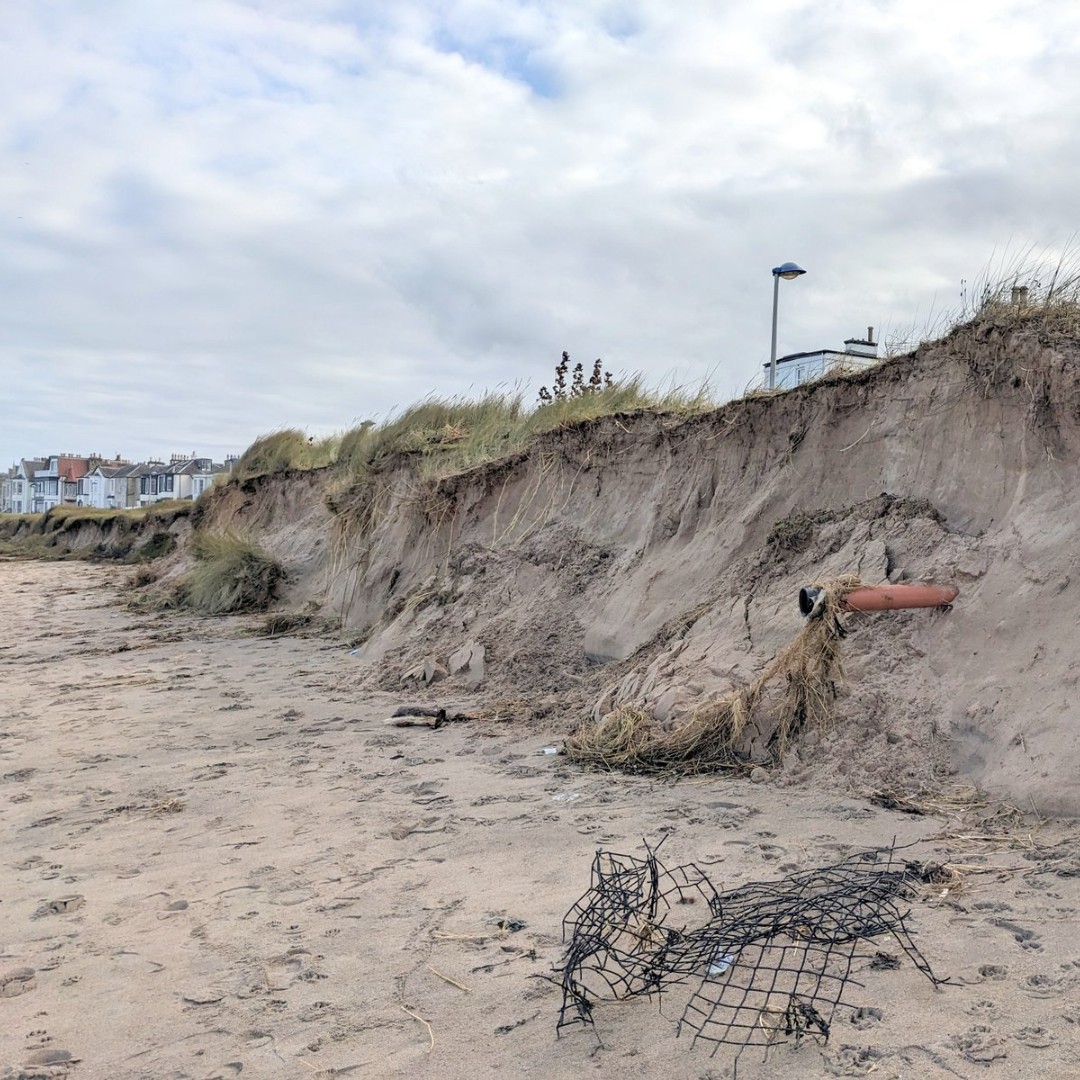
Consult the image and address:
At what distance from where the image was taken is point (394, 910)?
3.58 metres

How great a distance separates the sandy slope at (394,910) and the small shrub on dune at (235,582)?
26.1ft

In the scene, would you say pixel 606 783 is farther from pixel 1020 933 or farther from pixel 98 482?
pixel 98 482

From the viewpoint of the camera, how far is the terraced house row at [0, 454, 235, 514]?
8244 cm

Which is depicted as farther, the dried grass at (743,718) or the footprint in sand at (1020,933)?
the dried grass at (743,718)

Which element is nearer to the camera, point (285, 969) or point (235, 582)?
point (285, 969)

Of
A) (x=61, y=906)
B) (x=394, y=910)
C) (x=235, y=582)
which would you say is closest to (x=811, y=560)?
(x=394, y=910)

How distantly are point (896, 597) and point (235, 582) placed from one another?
11.9 meters

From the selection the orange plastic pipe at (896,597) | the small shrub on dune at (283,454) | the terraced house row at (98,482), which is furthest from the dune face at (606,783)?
the terraced house row at (98,482)

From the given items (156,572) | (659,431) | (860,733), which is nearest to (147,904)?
(860,733)

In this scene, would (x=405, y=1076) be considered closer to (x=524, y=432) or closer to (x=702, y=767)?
(x=702, y=767)

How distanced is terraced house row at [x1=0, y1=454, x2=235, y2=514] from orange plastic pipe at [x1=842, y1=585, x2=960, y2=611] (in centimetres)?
7127

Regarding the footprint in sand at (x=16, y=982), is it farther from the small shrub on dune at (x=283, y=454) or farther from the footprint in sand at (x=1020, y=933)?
the small shrub on dune at (x=283, y=454)

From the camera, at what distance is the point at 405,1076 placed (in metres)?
2.48

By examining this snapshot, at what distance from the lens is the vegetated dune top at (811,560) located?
484 cm
